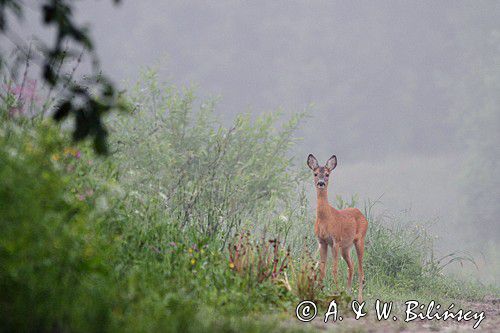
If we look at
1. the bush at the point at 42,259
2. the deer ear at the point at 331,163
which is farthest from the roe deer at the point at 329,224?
the bush at the point at 42,259

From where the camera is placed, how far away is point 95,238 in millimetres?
5172

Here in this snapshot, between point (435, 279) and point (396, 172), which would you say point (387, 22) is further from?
point (435, 279)

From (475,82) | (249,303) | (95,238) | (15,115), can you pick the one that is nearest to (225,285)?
(249,303)

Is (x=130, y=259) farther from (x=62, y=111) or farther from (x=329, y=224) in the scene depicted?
(x=329, y=224)

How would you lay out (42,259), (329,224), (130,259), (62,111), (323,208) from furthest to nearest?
(323,208), (329,224), (130,259), (42,259), (62,111)

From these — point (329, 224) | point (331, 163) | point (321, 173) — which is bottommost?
point (329, 224)

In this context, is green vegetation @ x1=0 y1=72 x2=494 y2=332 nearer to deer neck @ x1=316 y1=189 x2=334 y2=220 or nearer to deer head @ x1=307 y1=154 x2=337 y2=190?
deer neck @ x1=316 y1=189 x2=334 y2=220

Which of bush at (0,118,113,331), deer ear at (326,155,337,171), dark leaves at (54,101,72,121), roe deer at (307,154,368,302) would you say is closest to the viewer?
bush at (0,118,113,331)

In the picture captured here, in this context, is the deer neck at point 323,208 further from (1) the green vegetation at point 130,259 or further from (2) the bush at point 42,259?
(2) the bush at point 42,259

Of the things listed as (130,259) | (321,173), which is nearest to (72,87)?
(130,259)

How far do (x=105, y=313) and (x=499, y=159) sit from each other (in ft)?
96.2

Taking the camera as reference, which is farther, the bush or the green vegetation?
the green vegetation

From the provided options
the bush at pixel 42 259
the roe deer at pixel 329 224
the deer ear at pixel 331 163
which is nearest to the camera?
the bush at pixel 42 259

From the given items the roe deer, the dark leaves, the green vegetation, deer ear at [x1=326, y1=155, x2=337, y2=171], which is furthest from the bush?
deer ear at [x1=326, y1=155, x2=337, y2=171]
